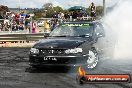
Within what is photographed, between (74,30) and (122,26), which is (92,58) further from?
(122,26)

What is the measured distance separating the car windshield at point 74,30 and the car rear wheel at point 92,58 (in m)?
0.73

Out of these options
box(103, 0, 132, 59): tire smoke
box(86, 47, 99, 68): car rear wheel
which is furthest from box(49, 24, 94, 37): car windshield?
box(103, 0, 132, 59): tire smoke

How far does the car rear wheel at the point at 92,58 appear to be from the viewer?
1064cm

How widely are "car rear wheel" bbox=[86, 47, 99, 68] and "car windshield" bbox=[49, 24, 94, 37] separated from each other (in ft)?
2.41

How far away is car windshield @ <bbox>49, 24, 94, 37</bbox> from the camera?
38.0ft

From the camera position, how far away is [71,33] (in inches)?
460

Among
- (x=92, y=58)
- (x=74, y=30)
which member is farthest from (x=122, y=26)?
(x=92, y=58)

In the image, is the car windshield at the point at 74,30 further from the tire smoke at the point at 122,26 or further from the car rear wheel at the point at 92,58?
the tire smoke at the point at 122,26

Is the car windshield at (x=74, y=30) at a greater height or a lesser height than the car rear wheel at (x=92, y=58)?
greater

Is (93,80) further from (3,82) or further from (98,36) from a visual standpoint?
(98,36)

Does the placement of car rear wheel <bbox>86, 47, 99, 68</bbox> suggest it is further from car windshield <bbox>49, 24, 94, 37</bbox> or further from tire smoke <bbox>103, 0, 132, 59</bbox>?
tire smoke <bbox>103, 0, 132, 59</bbox>

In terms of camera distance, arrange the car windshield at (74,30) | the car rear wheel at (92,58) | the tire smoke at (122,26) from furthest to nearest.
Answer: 1. the tire smoke at (122,26)
2. the car windshield at (74,30)
3. the car rear wheel at (92,58)

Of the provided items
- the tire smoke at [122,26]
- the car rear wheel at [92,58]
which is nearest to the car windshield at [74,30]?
the car rear wheel at [92,58]

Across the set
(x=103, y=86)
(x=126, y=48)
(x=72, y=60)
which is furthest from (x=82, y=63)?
(x=126, y=48)
